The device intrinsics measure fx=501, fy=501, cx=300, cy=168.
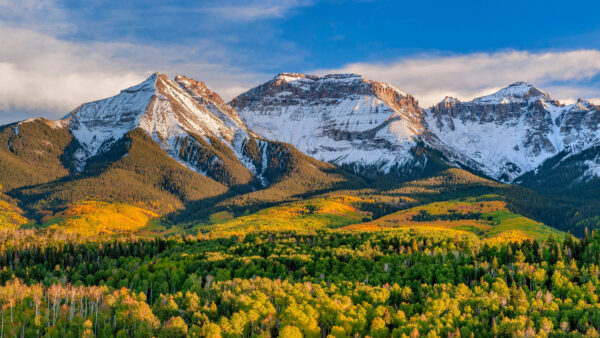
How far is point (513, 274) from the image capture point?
503ft

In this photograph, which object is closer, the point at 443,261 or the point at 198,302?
the point at 198,302

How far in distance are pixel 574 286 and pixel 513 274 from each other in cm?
1691

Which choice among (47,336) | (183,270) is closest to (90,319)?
(47,336)

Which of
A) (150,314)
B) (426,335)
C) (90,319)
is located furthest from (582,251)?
(90,319)

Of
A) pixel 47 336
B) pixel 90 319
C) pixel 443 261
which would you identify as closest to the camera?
pixel 47 336

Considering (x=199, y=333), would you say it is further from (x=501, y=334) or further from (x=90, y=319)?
(x=501, y=334)

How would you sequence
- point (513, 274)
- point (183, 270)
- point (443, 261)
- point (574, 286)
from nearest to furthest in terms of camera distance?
point (574, 286), point (513, 274), point (443, 261), point (183, 270)

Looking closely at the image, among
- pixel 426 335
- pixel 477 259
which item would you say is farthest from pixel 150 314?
pixel 477 259

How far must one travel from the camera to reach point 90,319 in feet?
409

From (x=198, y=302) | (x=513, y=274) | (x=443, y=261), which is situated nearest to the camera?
(x=198, y=302)

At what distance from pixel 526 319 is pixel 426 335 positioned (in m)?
24.7

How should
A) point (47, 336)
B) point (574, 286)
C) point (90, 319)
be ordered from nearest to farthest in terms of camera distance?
1. point (47, 336)
2. point (90, 319)
3. point (574, 286)

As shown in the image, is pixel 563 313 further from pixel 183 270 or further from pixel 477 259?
pixel 183 270

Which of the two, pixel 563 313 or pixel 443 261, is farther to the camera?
pixel 443 261
